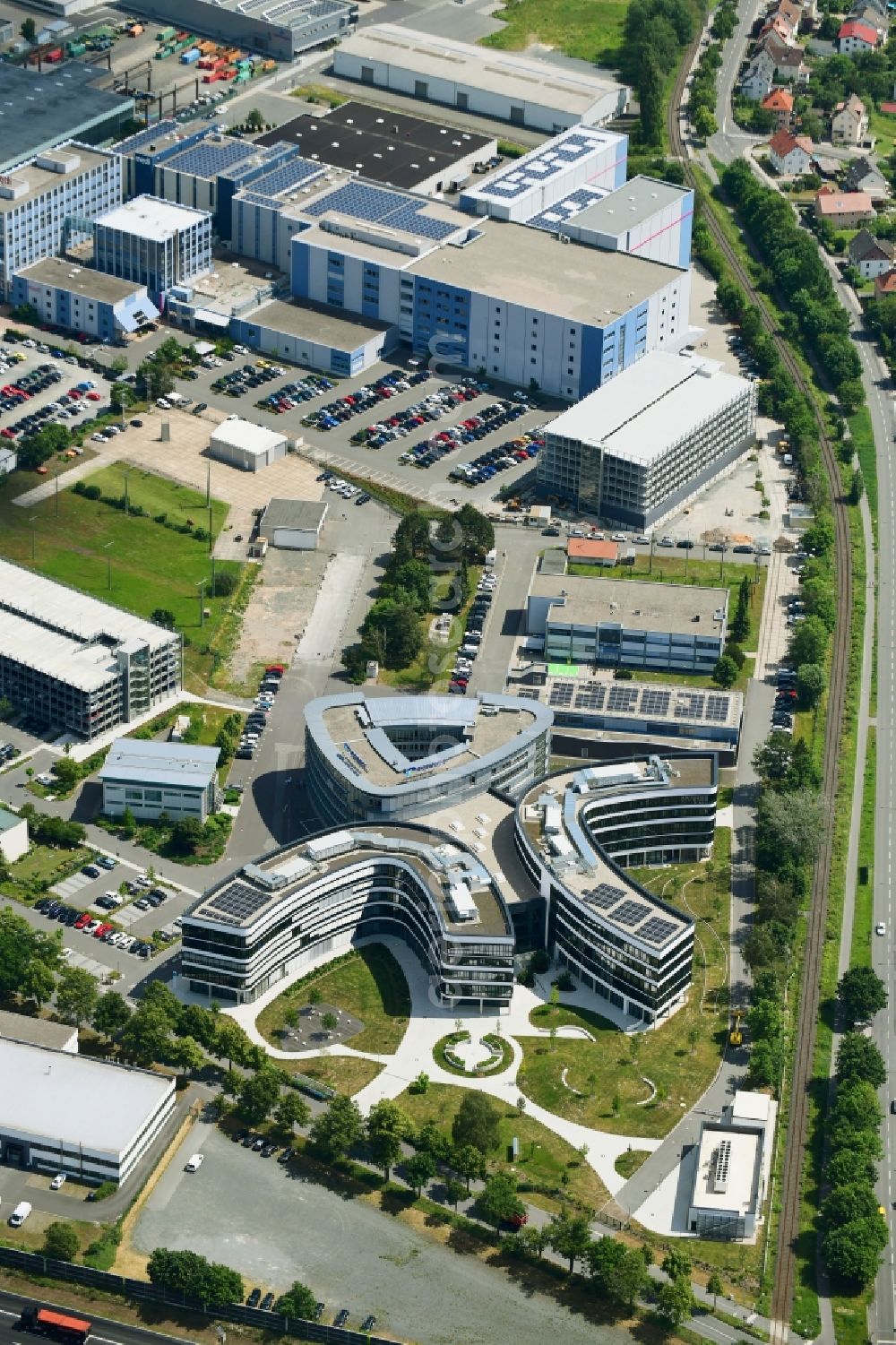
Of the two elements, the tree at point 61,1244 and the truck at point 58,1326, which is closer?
the truck at point 58,1326

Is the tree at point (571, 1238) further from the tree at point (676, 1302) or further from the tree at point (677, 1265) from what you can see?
the tree at point (676, 1302)

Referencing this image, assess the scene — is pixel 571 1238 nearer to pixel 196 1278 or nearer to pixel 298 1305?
pixel 298 1305

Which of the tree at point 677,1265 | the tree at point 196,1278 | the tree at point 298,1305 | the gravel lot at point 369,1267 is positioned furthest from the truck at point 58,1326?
the tree at point 677,1265

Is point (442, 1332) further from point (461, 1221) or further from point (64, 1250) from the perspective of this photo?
point (64, 1250)

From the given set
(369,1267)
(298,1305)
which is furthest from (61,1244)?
(369,1267)

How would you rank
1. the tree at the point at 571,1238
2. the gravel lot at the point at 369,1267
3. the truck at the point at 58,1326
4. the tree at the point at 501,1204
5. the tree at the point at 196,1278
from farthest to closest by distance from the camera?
the tree at the point at 501,1204 → the tree at the point at 571,1238 → the gravel lot at the point at 369,1267 → the tree at the point at 196,1278 → the truck at the point at 58,1326

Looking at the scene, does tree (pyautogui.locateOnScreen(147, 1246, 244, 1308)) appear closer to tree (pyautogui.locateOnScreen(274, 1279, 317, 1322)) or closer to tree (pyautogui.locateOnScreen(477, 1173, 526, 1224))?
tree (pyautogui.locateOnScreen(274, 1279, 317, 1322))

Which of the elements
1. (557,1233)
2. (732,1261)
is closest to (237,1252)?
(557,1233)

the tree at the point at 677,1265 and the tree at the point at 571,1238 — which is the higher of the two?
the tree at the point at 571,1238
